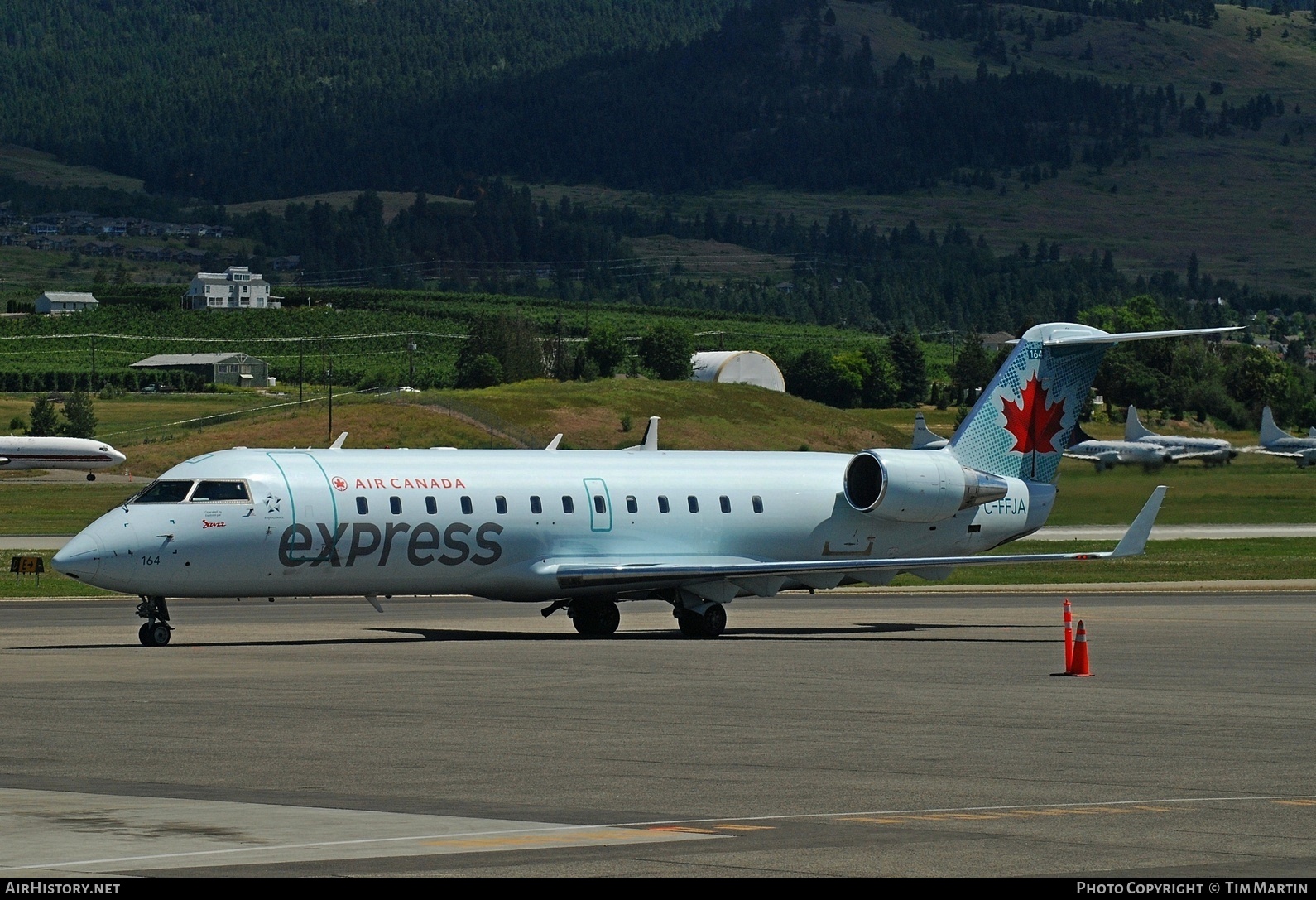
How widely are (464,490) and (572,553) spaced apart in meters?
2.70

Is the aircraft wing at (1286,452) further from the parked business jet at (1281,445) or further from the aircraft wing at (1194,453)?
the aircraft wing at (1194,453)

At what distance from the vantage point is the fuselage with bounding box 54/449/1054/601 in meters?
37.4

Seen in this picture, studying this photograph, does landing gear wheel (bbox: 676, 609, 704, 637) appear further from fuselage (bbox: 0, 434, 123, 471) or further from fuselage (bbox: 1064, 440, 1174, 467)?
fuselage (bbox: 0, 434, 123, 471)

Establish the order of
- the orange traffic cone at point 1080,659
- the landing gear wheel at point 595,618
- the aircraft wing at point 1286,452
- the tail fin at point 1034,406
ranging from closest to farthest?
the orange traffic cone at point 1080,659
the landing gear wheel at point 595,618
the tail fin at point 1034,406
the aircraft wing at point 1286,452

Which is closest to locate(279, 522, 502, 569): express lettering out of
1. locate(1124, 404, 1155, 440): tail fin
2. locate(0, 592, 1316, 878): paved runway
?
locate(0, 592, 1316, 878): paved runway

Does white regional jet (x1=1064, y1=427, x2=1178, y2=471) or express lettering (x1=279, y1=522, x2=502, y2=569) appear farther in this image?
white regional jet (x1=1064, y1=427, x2=1178, y2=471)

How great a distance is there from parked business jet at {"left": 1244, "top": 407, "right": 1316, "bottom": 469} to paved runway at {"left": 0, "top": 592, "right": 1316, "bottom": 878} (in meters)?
78.5

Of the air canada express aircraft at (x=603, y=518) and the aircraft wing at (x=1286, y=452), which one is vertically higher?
the air canada express aircraft at (x=603, y=518)

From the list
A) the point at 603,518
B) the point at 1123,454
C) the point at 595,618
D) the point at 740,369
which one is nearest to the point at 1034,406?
the point at 603,518

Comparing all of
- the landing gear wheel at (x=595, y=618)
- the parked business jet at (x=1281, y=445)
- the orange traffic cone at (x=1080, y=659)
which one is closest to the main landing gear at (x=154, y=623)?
the landing gear wheel at (x=595, y=618)

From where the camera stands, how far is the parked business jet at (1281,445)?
11729cm

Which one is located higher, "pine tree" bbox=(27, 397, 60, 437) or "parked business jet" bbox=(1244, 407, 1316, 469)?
"parked business jet" bbox=(1244, 407, 1316, 469)

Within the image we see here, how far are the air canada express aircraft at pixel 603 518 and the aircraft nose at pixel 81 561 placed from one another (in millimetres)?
33

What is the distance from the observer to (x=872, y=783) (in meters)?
19.8
